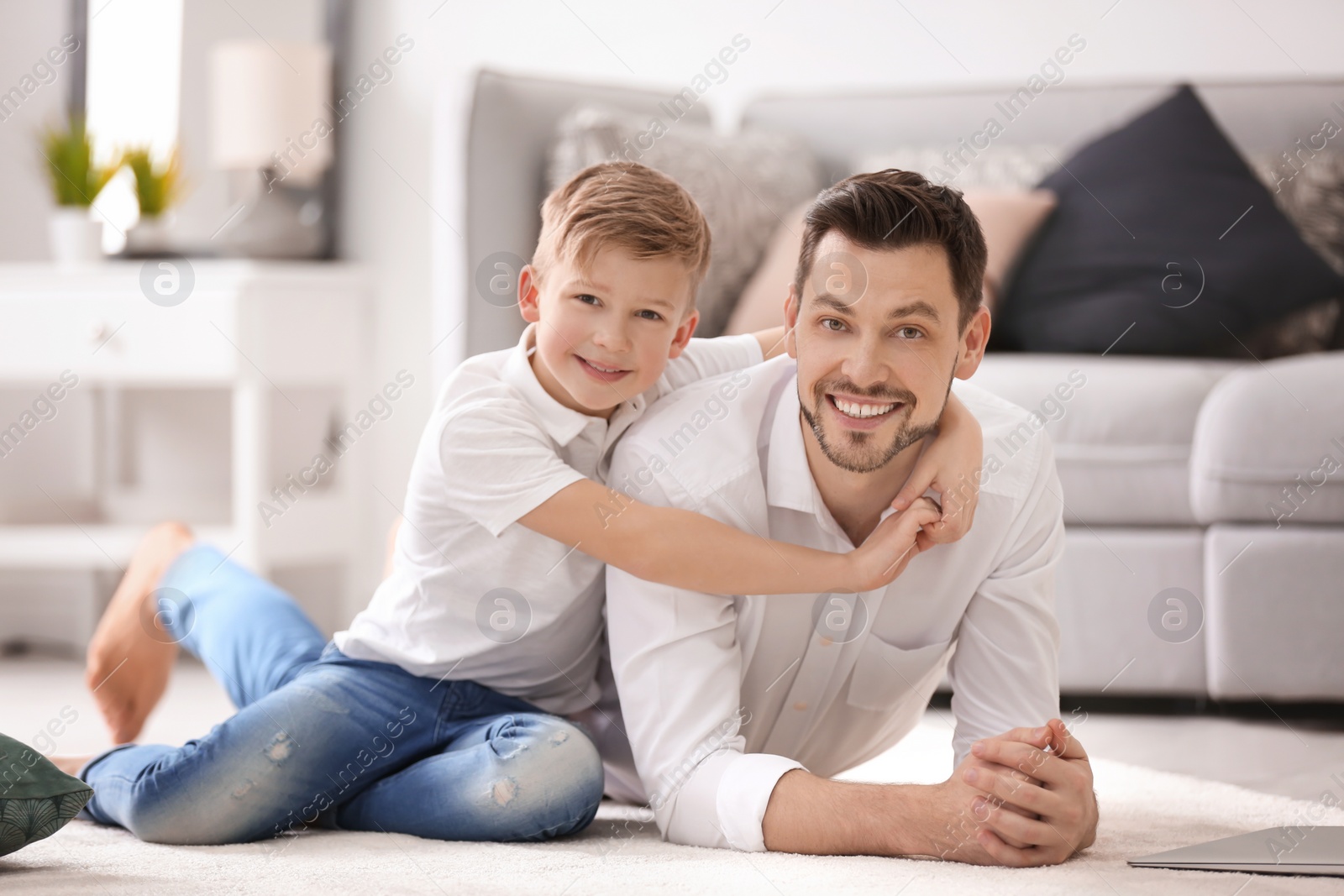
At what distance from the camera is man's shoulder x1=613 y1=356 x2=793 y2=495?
4.01 ft

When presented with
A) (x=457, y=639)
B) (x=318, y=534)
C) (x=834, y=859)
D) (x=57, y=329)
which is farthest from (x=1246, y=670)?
(x=57, y=329)

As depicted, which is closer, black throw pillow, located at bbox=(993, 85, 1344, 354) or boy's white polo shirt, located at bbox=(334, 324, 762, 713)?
boy's white polo shirt, located at bbox=(334, 324, 762, 713)

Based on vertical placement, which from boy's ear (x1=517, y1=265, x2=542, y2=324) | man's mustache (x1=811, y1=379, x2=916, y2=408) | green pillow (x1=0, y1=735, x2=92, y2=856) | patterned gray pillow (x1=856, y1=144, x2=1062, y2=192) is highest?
patterned gray pillow (x1=856, y1=144, x2=1062, y2=192)

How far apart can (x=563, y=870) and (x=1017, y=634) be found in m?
0.47

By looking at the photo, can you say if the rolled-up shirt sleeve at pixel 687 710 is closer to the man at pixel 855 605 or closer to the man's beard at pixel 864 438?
the man at pixel 855 605

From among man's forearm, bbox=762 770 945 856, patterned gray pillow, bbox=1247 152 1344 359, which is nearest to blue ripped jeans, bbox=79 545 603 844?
man's forearm, bbox=762 770 945 856

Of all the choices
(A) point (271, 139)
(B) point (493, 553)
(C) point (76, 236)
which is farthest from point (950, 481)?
(C) point (76, 236)

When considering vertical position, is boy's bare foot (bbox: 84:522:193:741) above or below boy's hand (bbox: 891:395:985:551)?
below

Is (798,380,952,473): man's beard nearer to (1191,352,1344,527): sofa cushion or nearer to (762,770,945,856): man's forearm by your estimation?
(762,770,945,856): man's forearm

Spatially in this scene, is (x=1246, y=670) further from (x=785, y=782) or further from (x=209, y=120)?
(x=209, y=120)

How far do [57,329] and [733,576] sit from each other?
1.95 m

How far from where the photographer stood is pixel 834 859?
→ 1.06 meters

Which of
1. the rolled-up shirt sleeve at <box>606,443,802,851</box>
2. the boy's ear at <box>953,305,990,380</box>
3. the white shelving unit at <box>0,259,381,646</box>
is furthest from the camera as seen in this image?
the white shelving unit at <box>0,259,381,646</box>

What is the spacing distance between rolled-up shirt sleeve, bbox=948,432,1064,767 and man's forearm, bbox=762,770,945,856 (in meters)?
0.15
